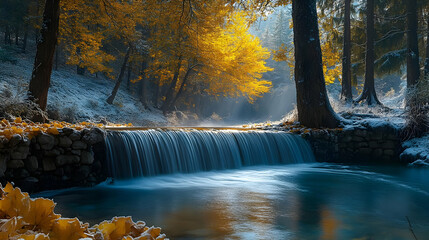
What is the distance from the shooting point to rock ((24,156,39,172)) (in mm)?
4336

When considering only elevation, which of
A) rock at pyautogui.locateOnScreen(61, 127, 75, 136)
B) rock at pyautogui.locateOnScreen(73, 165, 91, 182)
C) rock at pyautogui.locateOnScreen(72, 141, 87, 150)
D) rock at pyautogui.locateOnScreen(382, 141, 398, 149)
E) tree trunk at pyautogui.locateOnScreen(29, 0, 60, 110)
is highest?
tree trunk at pyautogui.locateOnScreen(29, 0, 60, 110)

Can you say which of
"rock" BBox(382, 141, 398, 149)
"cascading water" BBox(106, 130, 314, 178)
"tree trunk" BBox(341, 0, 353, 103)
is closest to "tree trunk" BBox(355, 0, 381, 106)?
"tree trunk" BBox(341, 0, 353, 103)

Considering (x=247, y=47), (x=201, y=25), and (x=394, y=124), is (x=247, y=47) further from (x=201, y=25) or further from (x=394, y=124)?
(x=394, y=124)

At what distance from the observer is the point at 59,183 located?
468 cm

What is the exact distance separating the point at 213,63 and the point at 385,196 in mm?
12451

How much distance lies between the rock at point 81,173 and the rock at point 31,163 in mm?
579

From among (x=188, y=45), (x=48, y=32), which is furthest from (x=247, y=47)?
(x=48, y=32)

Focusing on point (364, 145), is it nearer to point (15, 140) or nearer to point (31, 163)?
point (31, 163)

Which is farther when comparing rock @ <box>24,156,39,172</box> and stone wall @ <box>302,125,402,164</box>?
stone wall @ <box>302,125,402,164</box>

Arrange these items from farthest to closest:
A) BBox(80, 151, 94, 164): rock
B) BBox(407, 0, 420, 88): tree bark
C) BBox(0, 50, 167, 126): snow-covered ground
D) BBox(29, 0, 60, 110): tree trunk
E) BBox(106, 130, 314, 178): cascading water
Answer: BBox(407, 0, 420, 88): tree bark < BBox(0, 50, 167, 126): snow-covered ground < BBox(29, 0, 60, 110): tree trunk < BBox(106, 130, 314, 178): cascading water < BBox(80, 151, 94, 164): rock

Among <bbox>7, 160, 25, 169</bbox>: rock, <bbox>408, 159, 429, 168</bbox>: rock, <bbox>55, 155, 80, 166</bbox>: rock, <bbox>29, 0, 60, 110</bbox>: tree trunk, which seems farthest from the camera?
<bbox>408, 159, 429, 168</bbox>: rock

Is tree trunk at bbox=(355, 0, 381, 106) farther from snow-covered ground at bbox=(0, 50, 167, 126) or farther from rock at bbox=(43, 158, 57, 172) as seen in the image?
rock at bbox=(43, 158, 57, 172)

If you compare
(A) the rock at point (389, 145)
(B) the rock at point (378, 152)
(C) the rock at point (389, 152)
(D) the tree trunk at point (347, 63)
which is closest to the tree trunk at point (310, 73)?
(B) the rock at point (378, 152)

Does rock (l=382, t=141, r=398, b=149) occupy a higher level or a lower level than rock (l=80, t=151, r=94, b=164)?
higher
